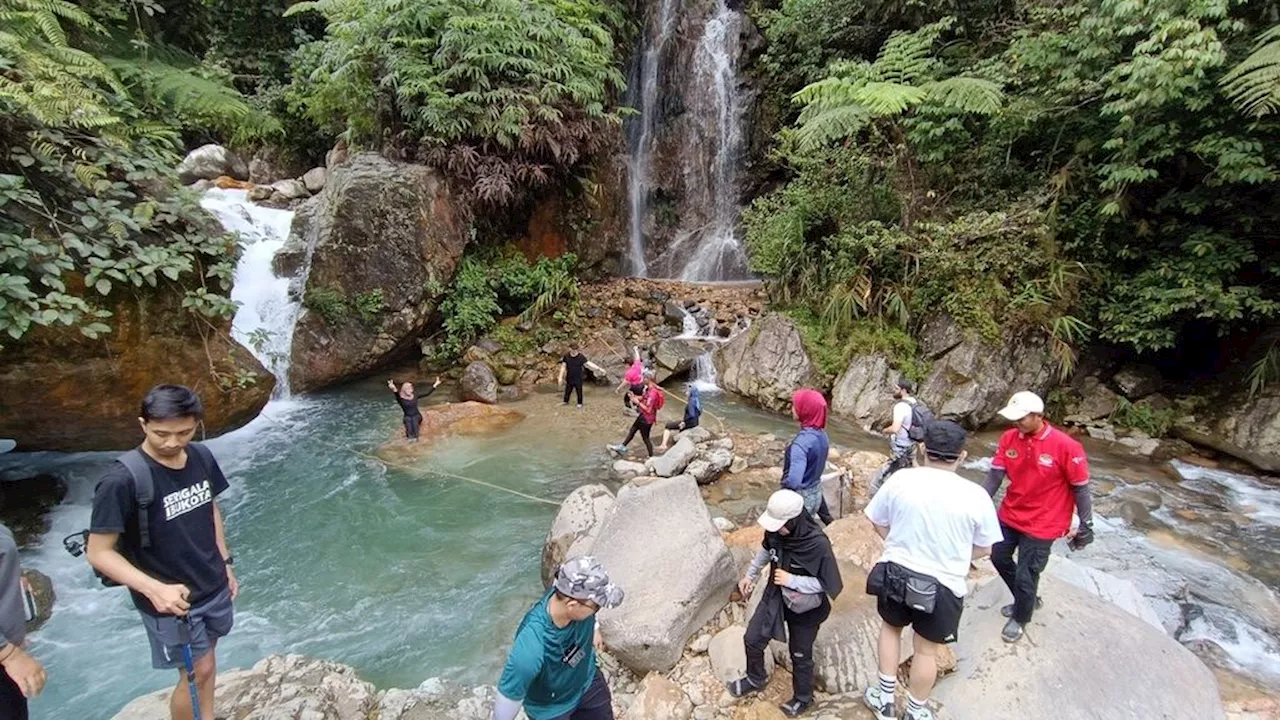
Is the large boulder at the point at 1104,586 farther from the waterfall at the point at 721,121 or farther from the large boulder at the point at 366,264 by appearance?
the waterfall at the point at 721,121

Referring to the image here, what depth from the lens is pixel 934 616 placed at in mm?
2799

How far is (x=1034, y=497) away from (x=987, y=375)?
613 cm

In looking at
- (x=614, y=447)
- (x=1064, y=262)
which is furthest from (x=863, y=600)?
(x=1064, y=262)

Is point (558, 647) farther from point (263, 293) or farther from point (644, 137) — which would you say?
point (644, 137)

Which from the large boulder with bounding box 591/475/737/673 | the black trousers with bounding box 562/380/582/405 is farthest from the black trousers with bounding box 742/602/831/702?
the black trousers with bounding box 562/380/582/405

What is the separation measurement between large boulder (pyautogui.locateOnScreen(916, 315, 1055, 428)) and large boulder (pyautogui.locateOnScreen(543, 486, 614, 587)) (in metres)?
6.04

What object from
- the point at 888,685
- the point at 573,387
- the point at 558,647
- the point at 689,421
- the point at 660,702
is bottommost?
the point at 660,702

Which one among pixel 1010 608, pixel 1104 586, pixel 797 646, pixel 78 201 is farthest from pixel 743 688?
pixel 78 201

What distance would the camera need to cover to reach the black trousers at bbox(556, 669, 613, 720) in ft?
8.46

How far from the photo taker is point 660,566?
4.18m

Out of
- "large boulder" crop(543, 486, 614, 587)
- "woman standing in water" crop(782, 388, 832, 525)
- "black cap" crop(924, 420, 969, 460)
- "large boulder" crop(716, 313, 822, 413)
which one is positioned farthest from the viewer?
"large boulder" crop(716, 313, 822, 413)

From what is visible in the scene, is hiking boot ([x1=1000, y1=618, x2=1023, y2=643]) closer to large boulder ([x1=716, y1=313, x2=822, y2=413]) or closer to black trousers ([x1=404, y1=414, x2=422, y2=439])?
large boulder ([x1=716, y1=313, x2=822, y2=413])

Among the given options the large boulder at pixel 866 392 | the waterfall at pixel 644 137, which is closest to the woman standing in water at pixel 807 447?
the large boulder at pixel 866 392

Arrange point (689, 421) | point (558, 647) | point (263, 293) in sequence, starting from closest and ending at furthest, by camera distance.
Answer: point (558, 647)
point (689, 421)
point (263, 293)
